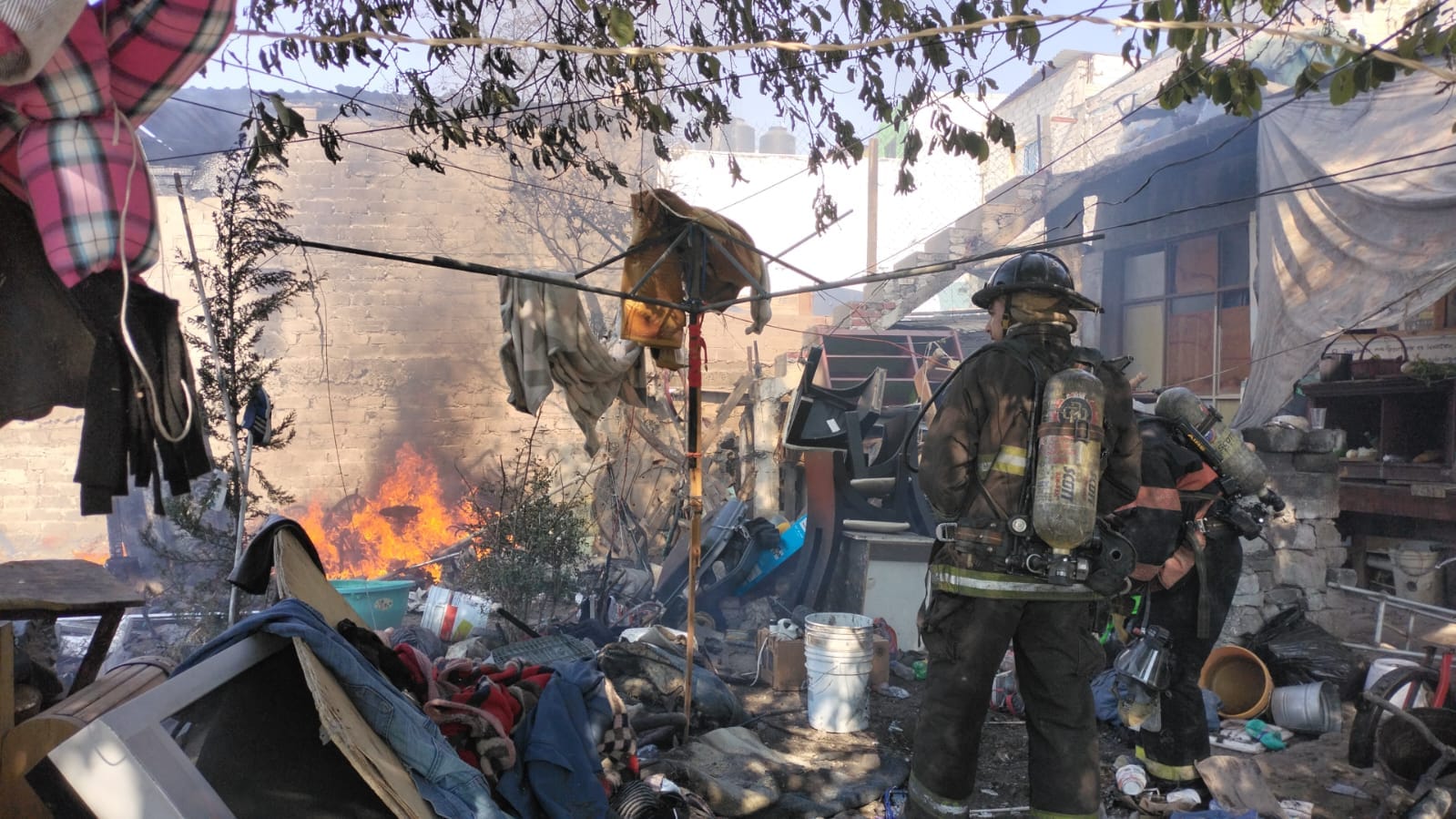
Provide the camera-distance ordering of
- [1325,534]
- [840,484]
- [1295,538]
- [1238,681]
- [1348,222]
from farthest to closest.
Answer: [840,484]
[1325,534]
[1295,538]
[1348,222]
[1238,681]

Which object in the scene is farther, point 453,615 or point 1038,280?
point 453,615

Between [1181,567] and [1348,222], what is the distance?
429 cm

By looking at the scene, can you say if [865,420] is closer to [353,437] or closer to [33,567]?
[33,567]

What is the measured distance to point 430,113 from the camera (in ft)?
16.2

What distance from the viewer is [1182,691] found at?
16.0 feet

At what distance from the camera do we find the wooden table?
3.17 meters

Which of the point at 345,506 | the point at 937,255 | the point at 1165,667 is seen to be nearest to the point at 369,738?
the point at 1165,667

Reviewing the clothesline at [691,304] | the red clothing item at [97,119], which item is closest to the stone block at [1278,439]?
the clothesline at [691,304]

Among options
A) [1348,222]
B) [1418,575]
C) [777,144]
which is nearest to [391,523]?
[1348,222]

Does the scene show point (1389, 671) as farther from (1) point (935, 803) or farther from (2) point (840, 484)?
(2) point (840, 484)

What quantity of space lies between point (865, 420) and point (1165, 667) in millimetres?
4846

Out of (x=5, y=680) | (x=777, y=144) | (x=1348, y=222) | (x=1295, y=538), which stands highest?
(x=777, y=144)

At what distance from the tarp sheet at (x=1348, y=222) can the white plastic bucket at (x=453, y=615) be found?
7.21 metres

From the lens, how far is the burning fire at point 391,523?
Answer: 43.4 ft
